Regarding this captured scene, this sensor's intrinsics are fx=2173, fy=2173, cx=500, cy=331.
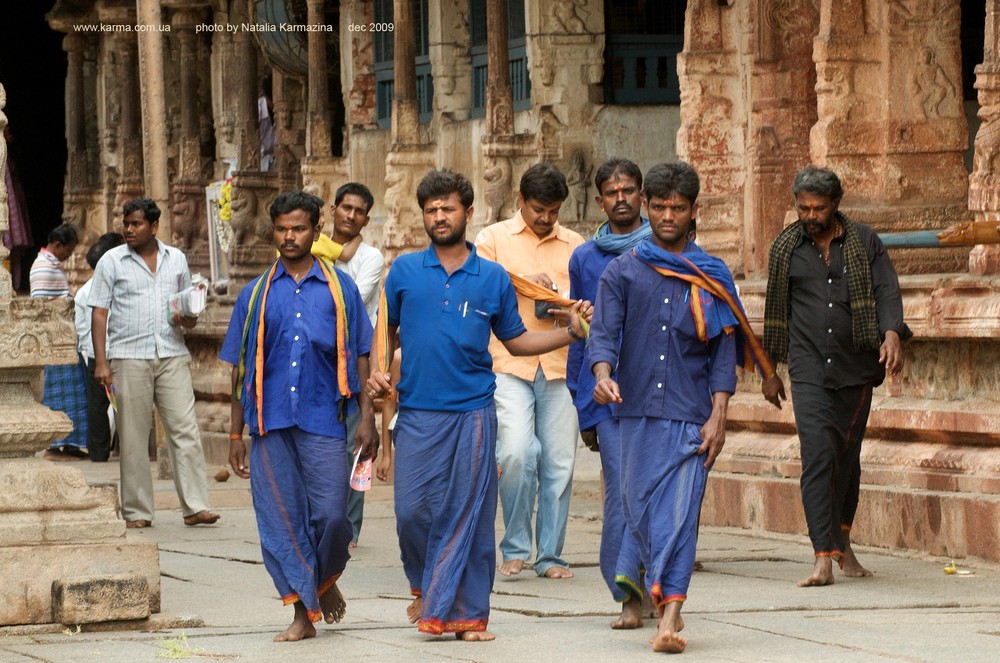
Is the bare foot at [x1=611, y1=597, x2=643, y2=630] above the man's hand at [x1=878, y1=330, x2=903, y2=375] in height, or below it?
below

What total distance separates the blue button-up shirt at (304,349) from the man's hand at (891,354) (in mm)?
2092

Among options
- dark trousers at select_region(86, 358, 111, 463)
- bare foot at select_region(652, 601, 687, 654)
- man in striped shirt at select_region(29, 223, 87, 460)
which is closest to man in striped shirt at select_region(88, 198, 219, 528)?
bare foot at select_region(652, 601, 687, 654)

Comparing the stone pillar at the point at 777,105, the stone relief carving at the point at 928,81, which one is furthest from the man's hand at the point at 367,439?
the stone pillar at the point at 777,105

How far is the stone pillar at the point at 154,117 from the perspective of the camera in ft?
48.5

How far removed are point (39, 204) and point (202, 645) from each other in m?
26.3

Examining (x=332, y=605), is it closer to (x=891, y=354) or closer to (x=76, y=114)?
(x=891, y=354)

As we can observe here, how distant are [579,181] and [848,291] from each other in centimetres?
810

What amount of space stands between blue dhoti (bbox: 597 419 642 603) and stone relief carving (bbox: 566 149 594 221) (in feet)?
28.2

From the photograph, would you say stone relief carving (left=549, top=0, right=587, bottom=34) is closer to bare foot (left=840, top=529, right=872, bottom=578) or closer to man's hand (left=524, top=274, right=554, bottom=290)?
man's hand (left=524, top=274, right=554, bottom=290)

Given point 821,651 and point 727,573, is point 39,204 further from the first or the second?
point 821,651

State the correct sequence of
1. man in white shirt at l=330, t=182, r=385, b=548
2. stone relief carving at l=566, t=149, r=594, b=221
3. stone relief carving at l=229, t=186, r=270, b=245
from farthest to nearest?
1. stone relief carving at l=229, t=186, r=270, b=245
2. stone relief carving at l=566, t=149, r=594, b=221
3. man in white shirt at l=330, t=182, r=385, b=548

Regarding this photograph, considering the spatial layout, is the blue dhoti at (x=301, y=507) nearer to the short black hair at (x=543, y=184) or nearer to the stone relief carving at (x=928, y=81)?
the short black hair at (x=543, y=184)

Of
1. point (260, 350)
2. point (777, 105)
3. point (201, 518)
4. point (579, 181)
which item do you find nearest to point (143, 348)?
point (201, 518)

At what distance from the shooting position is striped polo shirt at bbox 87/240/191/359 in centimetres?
1122
